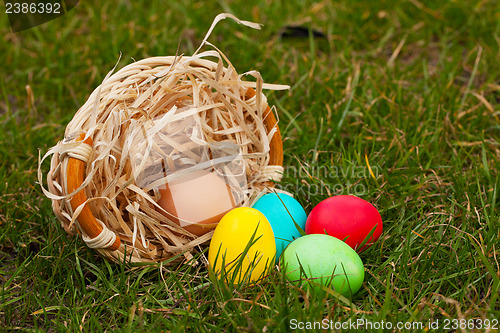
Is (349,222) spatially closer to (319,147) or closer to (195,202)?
(195,202)

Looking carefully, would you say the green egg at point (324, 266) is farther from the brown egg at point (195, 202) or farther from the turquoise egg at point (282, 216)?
the brown egg at point (195, 202)

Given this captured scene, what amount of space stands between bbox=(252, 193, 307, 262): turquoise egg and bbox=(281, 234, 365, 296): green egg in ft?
0.51

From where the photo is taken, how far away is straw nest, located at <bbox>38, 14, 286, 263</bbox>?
1.58m

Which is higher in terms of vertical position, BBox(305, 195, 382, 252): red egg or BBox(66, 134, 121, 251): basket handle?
BBox(66, 134, 121, 251): basket handle

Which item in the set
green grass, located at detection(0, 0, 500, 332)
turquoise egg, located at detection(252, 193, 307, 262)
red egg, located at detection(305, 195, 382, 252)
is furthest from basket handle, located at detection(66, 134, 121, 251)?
red egg, located at detection(305, 195, 382, 252)

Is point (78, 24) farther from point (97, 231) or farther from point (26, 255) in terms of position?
point (97, 231)

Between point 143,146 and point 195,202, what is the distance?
0.27 metres

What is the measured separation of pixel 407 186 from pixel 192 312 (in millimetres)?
1032

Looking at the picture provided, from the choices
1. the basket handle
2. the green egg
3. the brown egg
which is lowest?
the green egg

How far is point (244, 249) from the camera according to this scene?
159 cm

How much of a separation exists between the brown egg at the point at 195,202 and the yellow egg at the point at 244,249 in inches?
6.1

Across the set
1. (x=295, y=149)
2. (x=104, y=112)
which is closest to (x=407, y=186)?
(x=295, y=149)

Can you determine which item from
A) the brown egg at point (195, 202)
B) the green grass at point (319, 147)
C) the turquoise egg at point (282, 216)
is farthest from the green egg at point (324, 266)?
the brown egg at point (195, 202)

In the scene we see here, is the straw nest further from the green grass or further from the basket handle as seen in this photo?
the green grass
